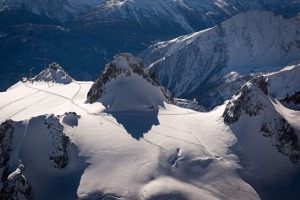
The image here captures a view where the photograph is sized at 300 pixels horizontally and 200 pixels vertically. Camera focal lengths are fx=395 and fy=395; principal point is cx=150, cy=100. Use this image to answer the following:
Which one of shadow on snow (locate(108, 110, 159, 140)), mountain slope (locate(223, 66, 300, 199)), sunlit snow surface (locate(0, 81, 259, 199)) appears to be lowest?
shadow on snow (locate(108, 110, 159, 140))

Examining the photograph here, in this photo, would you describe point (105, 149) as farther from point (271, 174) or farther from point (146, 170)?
point (271, 174)

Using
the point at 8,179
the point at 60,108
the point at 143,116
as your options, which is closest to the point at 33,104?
the point at 60,108

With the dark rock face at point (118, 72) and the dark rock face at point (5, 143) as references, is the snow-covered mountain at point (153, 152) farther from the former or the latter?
the dark rock face at point (118, 72)

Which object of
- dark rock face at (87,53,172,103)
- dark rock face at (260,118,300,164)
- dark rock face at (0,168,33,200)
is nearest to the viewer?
dark rock face at (0,168,33,200)

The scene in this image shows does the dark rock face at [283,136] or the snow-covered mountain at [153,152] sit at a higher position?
the dark rock face at [283,136]

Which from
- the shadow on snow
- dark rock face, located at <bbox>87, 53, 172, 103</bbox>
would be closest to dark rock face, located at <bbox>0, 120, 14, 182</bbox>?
the shadow on snow

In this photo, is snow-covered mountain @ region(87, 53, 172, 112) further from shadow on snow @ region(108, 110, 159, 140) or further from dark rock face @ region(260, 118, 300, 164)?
dark rock face @ region(260, 118, 300, 164)

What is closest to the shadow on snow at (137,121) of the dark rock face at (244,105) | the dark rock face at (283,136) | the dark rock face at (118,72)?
the dark rock face at (118,72)
